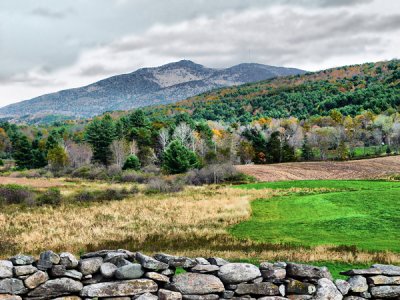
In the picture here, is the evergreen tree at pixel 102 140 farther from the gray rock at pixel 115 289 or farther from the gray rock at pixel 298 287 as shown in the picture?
the gray rock at pixel 298 287

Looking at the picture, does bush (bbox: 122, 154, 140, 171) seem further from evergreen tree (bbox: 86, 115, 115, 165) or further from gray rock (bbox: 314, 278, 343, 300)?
gray rock (bbox: 314, 278, 343, 300)

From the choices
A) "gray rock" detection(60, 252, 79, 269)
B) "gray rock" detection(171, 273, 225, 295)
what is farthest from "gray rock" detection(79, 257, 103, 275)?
"gray rock" detection(171, 273, 225, 295)

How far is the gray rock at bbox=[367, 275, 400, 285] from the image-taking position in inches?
412

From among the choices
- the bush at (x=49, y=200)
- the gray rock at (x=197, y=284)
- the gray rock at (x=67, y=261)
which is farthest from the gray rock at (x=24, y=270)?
the bush at (x=49, y=200)

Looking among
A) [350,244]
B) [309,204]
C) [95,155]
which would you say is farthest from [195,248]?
[95,155]

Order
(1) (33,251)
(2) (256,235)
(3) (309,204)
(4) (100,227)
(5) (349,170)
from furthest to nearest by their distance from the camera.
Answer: (5) (349,170)
(3) (309,204)
(4) (100,227)
(2) (256,235)
(1) (33,251)

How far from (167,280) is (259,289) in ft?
7.18

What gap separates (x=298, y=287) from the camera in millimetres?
10211

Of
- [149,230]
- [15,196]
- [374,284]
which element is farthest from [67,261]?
[15,196]

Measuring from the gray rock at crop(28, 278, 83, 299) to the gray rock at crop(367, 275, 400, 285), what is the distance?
707 centimetres

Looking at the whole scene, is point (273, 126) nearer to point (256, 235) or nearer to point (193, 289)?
point (256, 235)

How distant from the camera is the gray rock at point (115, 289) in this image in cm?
962

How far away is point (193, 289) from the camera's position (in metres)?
9.84

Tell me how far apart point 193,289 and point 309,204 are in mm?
28396
